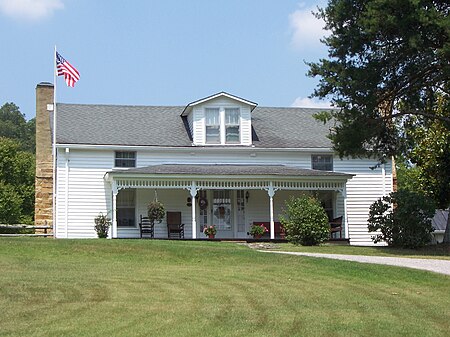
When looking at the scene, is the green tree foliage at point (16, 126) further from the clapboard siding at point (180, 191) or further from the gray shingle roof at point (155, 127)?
the clapboard siding at point (180, 191)

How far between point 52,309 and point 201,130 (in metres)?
20.0

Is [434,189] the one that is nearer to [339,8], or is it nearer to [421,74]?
[421,74]

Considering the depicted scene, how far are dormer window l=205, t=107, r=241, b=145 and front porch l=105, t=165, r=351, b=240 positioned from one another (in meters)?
1.23

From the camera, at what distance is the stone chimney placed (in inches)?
1148

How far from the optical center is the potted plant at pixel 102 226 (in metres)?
27.1

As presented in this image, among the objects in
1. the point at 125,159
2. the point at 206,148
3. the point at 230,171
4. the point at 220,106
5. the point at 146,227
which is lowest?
the point at 146,227

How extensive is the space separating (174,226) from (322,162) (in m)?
7.12

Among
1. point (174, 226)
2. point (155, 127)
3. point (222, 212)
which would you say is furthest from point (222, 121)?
point (174, 226)

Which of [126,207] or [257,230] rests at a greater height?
[126,207]

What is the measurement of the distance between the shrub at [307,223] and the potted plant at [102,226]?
301 inches

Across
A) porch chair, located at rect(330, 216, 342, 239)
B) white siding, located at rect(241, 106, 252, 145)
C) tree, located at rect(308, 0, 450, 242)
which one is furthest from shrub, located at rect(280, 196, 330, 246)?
white siding, located at rect(241, 106, 252, 145)

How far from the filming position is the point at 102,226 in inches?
1070

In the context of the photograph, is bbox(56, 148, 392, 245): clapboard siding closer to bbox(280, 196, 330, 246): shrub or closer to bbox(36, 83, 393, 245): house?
bbox(36, 83, 393, 245): house

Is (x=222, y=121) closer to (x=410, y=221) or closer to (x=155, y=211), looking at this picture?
(x=155, y=211)
